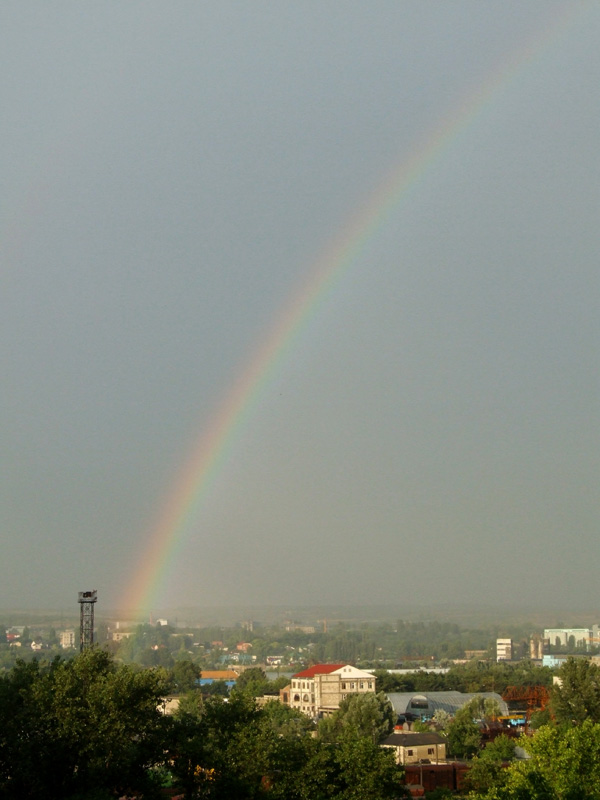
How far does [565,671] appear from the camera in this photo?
179 ft

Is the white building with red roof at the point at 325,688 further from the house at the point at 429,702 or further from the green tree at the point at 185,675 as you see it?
the green tree at the point at 185,675

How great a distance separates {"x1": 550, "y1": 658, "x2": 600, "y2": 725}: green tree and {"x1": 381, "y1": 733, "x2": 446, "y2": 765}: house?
8251 mm

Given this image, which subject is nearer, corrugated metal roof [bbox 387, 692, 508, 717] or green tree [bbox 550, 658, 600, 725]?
green tree [bbox 550, 658, 600, 725]

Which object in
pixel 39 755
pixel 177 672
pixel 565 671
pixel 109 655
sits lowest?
pixel 177 672

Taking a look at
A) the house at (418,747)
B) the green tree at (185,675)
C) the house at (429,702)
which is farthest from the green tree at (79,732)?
the green tree at (185,675)

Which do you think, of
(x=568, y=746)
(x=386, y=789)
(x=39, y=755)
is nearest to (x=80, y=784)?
(x=39, y=755)

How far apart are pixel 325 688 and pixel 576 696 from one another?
1097 inches

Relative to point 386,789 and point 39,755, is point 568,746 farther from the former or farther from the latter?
point 39,755

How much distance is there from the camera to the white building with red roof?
76250mm

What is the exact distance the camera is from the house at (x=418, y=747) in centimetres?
4590

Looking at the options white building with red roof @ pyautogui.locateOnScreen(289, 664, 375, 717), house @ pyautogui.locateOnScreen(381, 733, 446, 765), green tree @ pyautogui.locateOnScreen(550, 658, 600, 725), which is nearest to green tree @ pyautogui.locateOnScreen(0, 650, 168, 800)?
house @ pyautogui.locateOnScreen(381, 733, 446, 765)

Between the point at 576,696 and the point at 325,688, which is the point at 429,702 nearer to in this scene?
the point at 325,688

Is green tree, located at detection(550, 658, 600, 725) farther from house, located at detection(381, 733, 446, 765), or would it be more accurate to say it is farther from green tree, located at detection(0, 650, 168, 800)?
green tree, located at detection(0, 650, 168, 800)

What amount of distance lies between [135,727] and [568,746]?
37.3 ft
